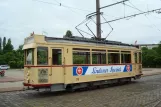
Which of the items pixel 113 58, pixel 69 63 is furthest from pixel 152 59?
pixel 69 63

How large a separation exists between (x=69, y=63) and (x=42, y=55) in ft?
5.87

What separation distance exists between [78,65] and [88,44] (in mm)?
1565

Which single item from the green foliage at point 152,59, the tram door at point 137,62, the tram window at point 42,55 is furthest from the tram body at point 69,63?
the green foliage at point 152,59

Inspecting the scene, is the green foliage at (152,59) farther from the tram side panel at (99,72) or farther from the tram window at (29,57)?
the tram window at (29,57)

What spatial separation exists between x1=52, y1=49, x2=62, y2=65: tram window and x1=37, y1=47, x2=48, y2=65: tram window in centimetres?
45

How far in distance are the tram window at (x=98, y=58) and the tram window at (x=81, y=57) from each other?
1.81ft

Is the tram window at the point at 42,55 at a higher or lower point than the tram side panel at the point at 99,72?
higher

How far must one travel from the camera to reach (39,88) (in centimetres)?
1349

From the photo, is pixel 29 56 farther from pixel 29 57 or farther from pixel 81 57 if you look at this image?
pixel 81 57

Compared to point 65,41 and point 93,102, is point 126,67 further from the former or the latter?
point 93,102

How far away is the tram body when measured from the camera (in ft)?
44.4

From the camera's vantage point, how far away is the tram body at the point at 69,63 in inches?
532

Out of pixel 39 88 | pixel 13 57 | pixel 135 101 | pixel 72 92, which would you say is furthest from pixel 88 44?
pixel 13 57

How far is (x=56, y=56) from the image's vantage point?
14180 millimetres
